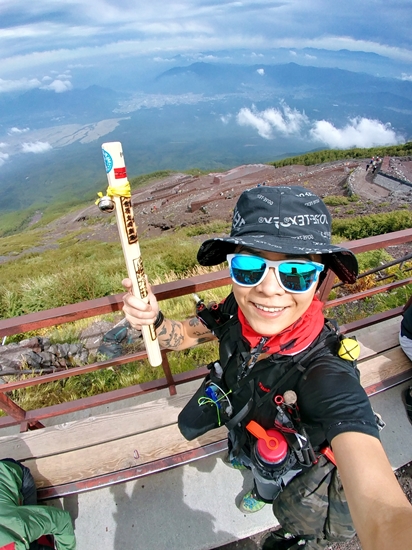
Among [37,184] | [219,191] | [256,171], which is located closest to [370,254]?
[219,191]

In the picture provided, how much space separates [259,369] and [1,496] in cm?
163

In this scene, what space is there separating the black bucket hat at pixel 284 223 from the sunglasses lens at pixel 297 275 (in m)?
0.07

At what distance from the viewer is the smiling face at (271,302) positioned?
1232 mm

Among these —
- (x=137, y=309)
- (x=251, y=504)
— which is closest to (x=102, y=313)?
(x=137, y=309)

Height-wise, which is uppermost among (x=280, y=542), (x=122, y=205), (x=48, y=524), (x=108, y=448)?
(x=122, y=205)

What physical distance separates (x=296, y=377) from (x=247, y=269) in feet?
1.69

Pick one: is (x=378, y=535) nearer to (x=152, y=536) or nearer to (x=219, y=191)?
(x=152, y=536)

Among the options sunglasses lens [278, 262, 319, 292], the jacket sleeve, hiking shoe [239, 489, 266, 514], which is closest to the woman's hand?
sunglasses lens [278, 262, 319, 292]

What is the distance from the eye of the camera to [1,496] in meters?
1.72

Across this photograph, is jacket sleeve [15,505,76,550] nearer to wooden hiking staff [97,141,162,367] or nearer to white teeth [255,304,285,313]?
wooden hiking staff [97,141,162,367]

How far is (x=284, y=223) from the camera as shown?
1.20m

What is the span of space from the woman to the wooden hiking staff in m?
0.08

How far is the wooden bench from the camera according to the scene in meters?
2.22

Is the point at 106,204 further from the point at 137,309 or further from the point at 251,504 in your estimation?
the point at 251,504
